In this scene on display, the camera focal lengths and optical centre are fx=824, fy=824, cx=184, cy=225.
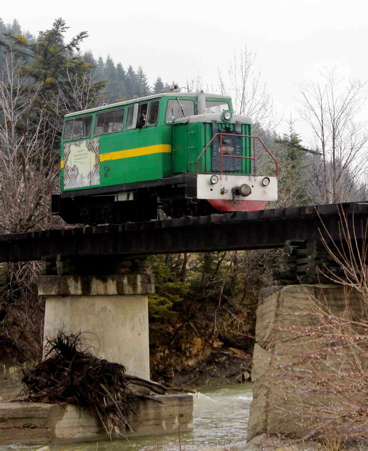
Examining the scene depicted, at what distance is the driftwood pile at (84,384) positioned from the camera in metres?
19.7

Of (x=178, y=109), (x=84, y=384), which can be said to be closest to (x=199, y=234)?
(x=178, y=109)

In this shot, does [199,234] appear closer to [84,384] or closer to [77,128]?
[84,384]

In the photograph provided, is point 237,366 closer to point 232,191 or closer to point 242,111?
point 242,111

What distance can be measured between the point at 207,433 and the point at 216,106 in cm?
832

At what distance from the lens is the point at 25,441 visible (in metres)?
18.9

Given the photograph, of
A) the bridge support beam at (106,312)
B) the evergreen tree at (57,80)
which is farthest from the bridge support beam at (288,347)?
the evergreen tree at (57,80)

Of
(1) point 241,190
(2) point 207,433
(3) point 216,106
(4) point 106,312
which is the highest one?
(3) point 216,106

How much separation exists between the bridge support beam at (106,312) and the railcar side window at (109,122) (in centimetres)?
392

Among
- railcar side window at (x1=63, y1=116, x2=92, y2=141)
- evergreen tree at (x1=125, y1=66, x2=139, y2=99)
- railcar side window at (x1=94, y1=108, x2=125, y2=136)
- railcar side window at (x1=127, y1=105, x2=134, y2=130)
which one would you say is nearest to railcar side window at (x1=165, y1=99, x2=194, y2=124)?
railcar side window at (x1=127, y1=105, x2=134, y2=130)

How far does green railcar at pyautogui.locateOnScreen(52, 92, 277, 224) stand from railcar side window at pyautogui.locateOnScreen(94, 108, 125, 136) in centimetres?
3

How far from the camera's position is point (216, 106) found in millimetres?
21438

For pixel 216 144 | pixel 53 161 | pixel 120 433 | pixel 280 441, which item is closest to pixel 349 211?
pixel 280 441

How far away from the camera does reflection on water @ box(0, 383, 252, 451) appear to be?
18.6 m

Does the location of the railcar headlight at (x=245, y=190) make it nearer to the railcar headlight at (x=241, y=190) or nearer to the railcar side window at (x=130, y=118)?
the railcar headlight at (x=241, y=190)
